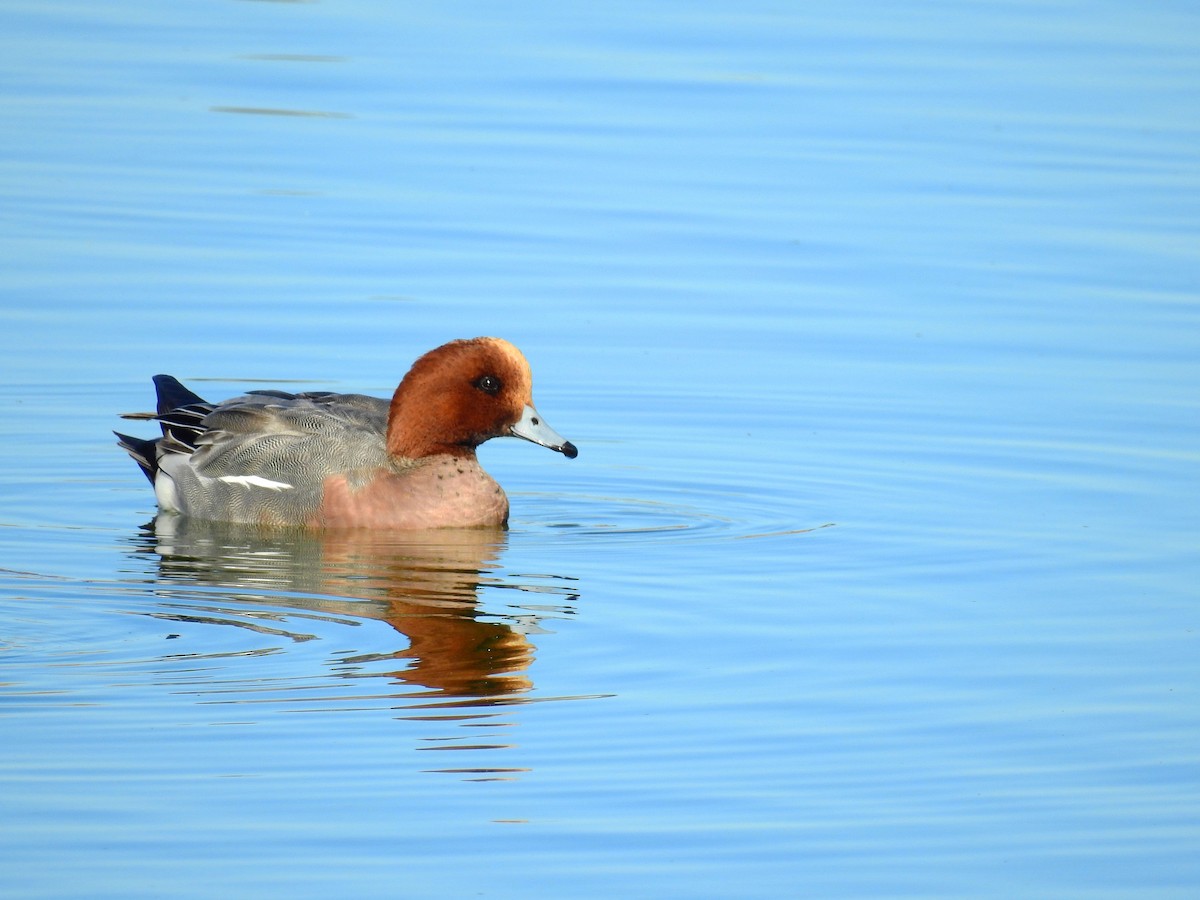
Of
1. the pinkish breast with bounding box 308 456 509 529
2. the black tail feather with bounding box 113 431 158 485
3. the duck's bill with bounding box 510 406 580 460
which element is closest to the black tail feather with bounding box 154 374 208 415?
the black tail feather with bounding box 113 431 158 485

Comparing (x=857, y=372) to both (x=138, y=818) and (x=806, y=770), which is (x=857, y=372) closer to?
(x=806, y=770)

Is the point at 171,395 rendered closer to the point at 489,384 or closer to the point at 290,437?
the point at 290,437

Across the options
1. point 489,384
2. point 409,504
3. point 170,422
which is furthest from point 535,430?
point 170,422

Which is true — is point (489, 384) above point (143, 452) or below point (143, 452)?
above

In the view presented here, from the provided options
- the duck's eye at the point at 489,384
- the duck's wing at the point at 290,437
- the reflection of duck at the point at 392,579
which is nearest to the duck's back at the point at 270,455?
the duck's wing at the point at 290,437

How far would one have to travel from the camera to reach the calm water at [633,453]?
26.0ft

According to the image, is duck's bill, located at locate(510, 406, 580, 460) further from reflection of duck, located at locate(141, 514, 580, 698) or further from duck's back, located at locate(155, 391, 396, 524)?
duck's back, located at locate(155, 391, 396, 524)

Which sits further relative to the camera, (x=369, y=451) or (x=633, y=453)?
(x=633, y=453)

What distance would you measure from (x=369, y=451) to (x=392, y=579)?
177 cm

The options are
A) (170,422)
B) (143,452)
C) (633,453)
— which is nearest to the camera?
(170,422)

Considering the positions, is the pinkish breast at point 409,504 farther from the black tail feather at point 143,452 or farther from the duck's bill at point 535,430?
the black tail feather at point 143,452

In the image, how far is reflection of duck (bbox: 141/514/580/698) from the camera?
9570 millimetres

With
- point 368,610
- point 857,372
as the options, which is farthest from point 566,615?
point 857,372

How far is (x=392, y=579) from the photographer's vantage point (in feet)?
36.8
